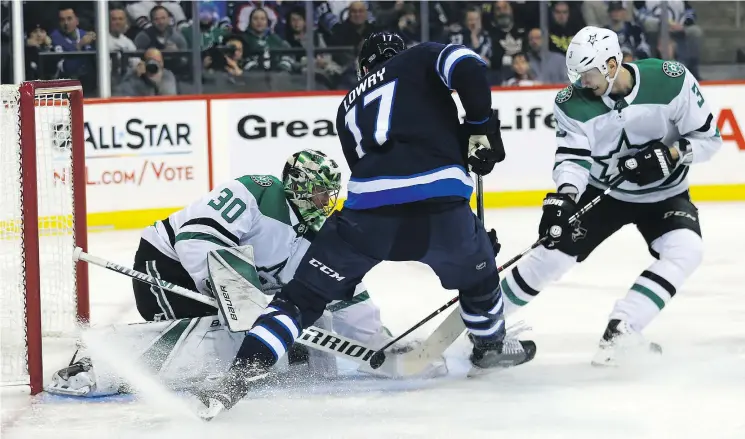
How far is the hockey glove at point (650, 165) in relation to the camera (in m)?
3.25

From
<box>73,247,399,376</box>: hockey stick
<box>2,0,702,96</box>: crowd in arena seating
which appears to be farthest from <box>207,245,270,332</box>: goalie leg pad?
<box>2,0,702,96</box>: crowd in arena seating

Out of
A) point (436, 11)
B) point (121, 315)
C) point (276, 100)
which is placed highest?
point (436, 11)

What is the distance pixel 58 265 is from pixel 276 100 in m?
2.75

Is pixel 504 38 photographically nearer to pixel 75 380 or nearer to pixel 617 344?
pixel 617 344

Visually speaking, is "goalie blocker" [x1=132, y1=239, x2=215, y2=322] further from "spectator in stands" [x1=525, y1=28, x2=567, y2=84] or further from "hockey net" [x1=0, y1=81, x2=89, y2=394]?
"spectator in stands" [x1=525, y1=28, x2=567, y2=84]

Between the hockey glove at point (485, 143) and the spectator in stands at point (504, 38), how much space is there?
4.89m

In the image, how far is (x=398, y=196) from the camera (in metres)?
Result: 2.75

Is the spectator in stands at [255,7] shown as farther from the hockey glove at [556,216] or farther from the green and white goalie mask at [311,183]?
the hockey glove at [556,216]

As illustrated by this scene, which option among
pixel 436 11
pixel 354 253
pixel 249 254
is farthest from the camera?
pixel 436 11

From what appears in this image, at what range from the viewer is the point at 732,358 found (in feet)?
11.2

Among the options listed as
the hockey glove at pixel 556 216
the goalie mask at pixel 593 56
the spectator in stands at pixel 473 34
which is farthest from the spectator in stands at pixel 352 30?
the hockey glove at pixel 556 216

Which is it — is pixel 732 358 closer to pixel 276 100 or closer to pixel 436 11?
pixel 276 100

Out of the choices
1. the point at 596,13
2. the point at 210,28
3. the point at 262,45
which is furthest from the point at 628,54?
the point at 210,28

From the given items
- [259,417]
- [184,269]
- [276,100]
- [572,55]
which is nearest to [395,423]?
[259,417]
